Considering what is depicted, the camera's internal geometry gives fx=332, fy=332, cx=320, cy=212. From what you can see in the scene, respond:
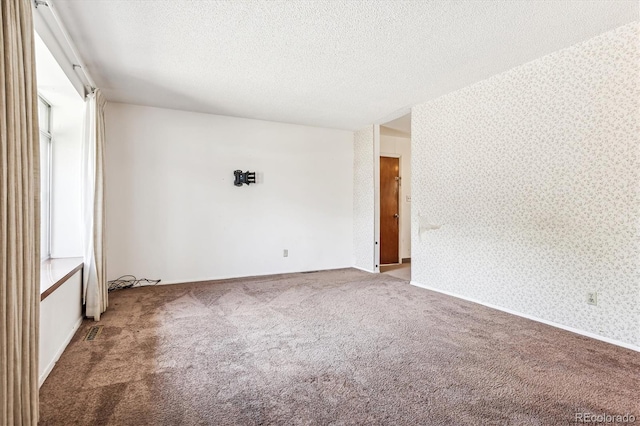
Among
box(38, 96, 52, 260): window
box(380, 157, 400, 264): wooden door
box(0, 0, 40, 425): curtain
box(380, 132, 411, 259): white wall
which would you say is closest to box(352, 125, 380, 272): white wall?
box(380, 157, 400, 264): wooden door

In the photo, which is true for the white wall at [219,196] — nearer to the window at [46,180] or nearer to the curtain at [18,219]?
the window at [46,180]

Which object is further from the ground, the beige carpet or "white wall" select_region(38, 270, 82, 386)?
"white wall" select_region(38, 270, 82, 386)

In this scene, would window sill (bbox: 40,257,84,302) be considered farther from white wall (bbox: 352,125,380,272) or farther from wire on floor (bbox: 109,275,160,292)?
white wall (bbox: 352,125,380,272)

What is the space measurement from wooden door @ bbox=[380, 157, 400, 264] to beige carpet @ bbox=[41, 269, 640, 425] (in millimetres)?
2921

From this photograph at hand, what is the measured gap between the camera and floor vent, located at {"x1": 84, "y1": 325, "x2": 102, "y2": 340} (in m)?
2.74

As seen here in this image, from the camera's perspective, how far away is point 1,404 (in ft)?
4.09

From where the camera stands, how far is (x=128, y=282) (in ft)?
14.7

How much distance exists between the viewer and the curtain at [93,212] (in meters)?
3.21

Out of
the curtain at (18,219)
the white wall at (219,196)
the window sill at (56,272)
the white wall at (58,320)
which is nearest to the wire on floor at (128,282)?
the white wall at (219,196)

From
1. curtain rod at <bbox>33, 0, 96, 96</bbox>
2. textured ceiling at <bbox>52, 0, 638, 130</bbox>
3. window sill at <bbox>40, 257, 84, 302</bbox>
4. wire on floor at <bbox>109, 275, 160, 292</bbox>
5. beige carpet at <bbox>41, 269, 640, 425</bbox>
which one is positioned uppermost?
textured ceiling at <bbox>52, 0, 638, 130</bbox>

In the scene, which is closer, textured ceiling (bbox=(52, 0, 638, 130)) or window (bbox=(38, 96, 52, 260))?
textured ceiling (bbox=(52, 0, 638, 130))

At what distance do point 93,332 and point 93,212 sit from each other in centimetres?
113

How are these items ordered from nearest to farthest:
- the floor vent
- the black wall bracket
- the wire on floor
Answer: the floor vent, the wire on floor, the black wall bracket

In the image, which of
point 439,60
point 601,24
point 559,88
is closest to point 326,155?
point 439,60
